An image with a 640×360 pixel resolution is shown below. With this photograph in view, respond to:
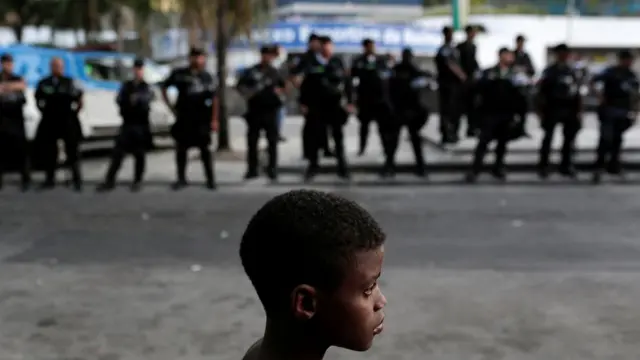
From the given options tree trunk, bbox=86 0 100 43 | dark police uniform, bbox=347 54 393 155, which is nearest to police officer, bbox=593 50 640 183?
dark police uniform, bbox=347 54 393 155

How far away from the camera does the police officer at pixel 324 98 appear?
36.9ft

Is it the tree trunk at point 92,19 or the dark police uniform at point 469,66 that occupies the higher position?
the tree trunk at point 92,19

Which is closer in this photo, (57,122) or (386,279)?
(386,279)

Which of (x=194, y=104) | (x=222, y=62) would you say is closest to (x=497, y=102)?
(x=194, y=104)

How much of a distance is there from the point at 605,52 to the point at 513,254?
101 ft

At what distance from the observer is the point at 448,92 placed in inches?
544

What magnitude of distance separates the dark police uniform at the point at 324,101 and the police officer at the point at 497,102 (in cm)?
175

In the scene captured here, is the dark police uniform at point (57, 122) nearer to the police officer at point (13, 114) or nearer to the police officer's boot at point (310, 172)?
the police officer at point (13, 114)

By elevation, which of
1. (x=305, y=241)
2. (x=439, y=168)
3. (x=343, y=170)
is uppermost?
(x=305, y=241)

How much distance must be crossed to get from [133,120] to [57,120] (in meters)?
0.93

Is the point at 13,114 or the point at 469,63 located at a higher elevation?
the point at 469,63

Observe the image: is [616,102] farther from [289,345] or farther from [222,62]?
[289,345]

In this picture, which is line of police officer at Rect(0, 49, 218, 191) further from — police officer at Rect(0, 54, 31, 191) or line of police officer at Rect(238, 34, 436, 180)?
line of police officer at Rect(238, 34, 436, 180)

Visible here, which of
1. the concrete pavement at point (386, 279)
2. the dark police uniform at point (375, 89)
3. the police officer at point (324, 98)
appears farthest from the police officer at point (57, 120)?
the dark police uniform at point (375, 89)
